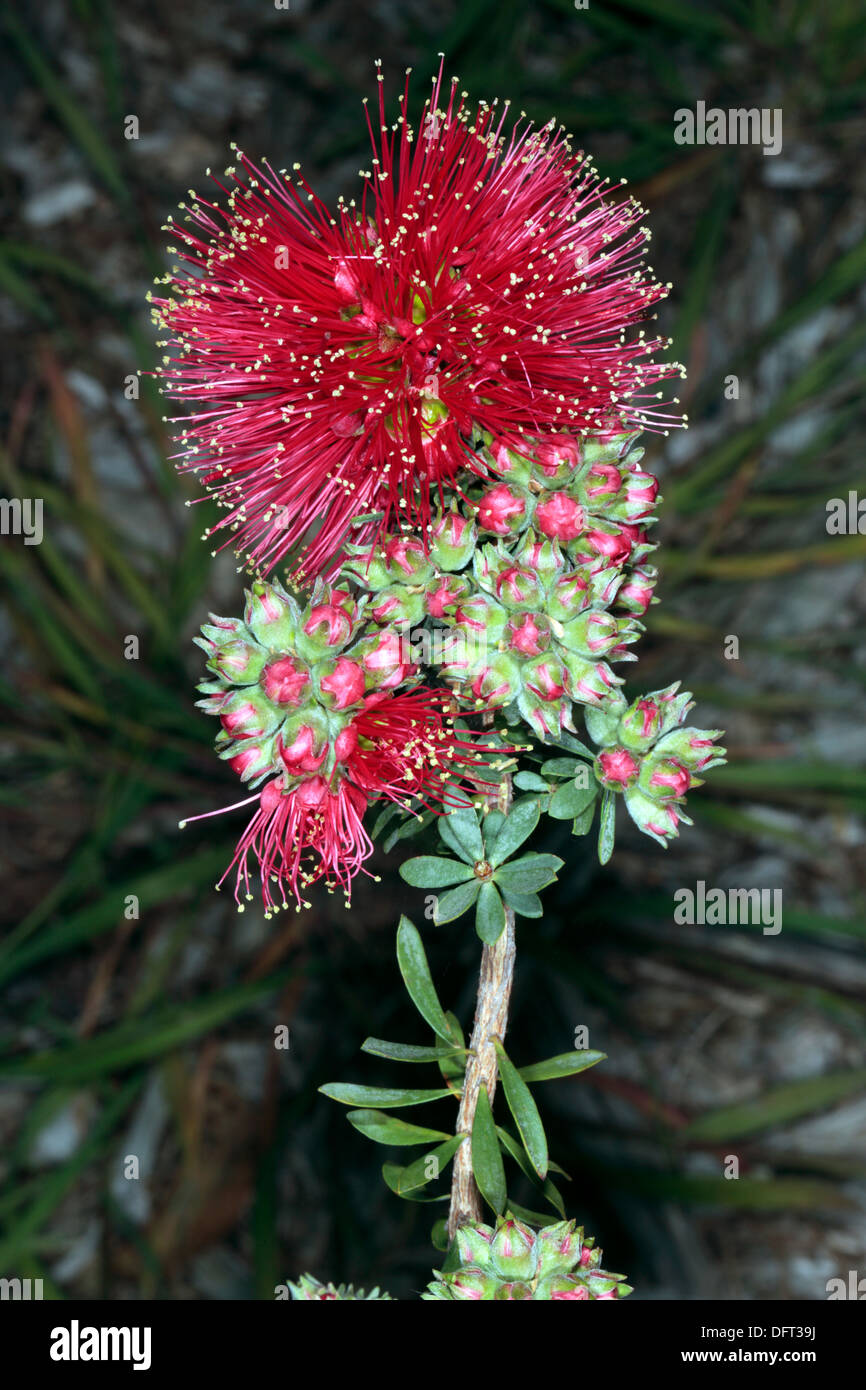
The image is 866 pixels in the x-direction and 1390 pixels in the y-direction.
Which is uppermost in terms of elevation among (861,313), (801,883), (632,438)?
(861,313)

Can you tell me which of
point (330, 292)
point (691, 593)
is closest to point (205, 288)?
point (330, 292)

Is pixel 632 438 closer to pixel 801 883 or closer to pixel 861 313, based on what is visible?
pixel 801 883

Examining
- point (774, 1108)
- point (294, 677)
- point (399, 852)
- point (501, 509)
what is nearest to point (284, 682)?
point (294, 677)

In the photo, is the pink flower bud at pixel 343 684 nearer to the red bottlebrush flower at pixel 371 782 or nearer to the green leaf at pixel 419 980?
the red bottlebrush flower at pixel 371 782

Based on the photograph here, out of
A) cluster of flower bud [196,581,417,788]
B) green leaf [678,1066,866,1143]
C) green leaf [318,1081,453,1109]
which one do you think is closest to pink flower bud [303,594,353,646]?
cluster of flower bud [196,581,417,788]

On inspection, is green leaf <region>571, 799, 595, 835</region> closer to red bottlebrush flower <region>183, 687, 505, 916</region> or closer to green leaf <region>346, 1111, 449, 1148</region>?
red bottlebrush flower <region>183, 687, 505, 916</region>
